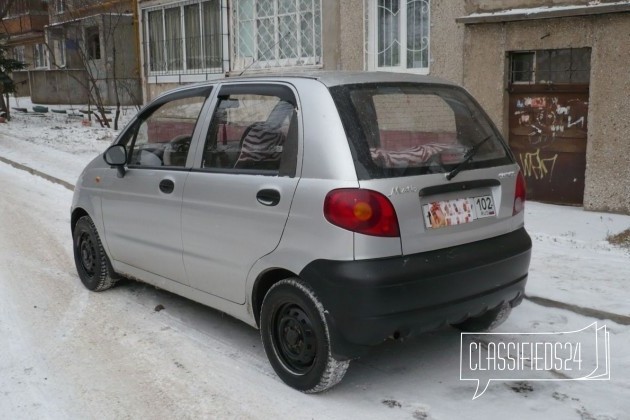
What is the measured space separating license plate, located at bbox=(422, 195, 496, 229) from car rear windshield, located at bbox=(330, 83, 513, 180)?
0.19 meters

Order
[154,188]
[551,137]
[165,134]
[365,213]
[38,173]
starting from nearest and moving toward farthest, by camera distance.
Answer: [365,213]
[154,188]
[165,134]
[551,137]
[38,173]

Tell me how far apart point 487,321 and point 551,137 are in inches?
223

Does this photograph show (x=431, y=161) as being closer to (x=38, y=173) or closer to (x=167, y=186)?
(x=167, y=186)

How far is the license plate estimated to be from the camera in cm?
363

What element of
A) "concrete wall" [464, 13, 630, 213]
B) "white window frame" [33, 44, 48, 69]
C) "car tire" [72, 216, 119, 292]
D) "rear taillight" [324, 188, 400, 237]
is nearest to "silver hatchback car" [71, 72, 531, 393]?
"rear taillight" [324, 188, 400, 237]

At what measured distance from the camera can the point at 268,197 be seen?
386cm

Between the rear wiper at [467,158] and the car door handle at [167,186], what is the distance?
1913 mm

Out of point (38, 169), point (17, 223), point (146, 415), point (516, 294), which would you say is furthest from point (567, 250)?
point (38, 169)

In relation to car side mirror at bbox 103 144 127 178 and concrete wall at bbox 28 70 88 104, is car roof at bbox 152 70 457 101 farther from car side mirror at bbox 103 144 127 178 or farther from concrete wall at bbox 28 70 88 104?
concrete wall at bbox 28 70 88 104

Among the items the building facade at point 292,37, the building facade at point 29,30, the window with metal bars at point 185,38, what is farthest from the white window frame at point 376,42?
the building facade at point 29,30

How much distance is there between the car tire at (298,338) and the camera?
11.8 feet

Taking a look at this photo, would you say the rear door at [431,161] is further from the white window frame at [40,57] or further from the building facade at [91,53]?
the white window frame at [40,57]

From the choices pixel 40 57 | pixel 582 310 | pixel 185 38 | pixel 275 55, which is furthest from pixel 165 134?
pixel 40 57

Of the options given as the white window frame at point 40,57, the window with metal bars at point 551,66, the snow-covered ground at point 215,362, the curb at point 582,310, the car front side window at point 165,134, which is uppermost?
the white window frame at point 40,57
